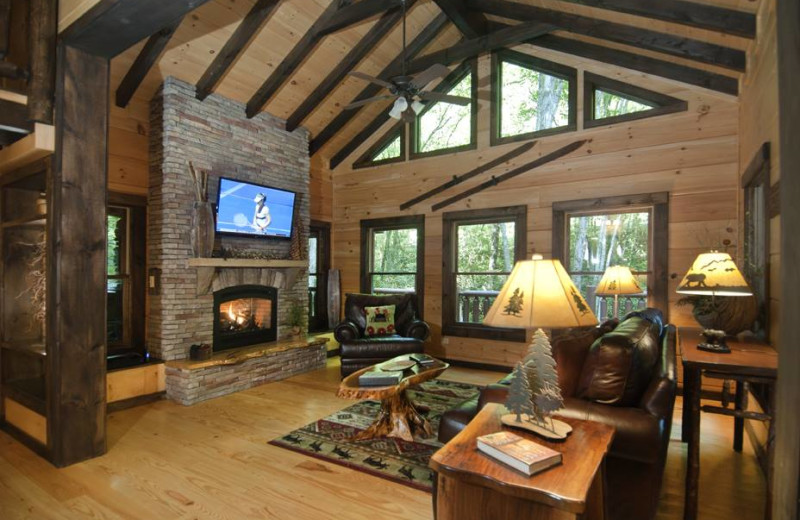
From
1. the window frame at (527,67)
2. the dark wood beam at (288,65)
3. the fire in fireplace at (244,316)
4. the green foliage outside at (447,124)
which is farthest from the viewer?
the green foliage outside at (447,124)

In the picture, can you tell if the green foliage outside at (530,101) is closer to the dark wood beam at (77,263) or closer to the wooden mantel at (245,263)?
the wooden mantel at (245,263)

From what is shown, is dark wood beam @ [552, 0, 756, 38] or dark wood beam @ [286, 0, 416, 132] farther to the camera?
dark wood beam @ [286, 0, 416, 132]

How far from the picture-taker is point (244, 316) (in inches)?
212

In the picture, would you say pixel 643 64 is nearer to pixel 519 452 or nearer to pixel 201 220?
pixel 519 452

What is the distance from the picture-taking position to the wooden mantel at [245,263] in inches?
183

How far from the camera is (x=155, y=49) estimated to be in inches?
162

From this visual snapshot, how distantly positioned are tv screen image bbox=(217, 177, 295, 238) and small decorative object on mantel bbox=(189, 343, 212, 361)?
1301mm

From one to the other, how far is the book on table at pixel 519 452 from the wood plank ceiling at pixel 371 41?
352 centimetres

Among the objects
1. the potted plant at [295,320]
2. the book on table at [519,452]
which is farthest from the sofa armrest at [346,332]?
the book on table at [519,452]

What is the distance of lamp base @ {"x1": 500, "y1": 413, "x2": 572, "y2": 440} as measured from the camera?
168 cm

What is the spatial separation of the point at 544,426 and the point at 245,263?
416cm

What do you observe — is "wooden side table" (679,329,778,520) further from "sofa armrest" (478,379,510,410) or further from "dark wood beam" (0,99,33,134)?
"dark wood beam" (0,99,33,134)

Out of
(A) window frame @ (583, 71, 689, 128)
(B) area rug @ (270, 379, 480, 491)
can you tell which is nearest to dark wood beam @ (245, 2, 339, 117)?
(A) window frame @ (583, 71, 689, 128)

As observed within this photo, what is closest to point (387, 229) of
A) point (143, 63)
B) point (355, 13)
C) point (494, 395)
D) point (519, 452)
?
point (355, 13)
